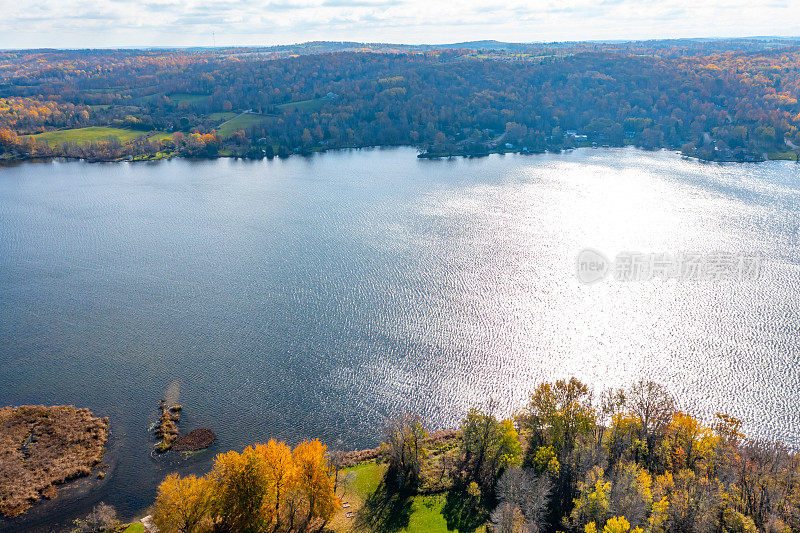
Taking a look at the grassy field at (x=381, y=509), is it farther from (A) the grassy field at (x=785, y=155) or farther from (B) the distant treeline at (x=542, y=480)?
(A) the grassy field at (x=785, y=155)

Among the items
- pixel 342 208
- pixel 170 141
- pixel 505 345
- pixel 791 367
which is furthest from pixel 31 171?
pixel 791 367

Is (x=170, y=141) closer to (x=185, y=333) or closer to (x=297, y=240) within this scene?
(x=297, y=240)

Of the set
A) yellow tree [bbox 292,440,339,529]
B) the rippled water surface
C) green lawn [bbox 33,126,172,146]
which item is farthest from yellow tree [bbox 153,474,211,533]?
green lawn [bbox 33,126,172,146]

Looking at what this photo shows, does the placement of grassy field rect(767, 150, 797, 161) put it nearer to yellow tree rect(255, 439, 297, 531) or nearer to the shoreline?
the shoreline

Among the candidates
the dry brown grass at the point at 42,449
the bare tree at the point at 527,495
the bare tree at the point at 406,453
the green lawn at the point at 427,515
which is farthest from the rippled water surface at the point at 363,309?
the bare tree at the point at 527,495

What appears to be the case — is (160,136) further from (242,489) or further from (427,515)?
(427,515)

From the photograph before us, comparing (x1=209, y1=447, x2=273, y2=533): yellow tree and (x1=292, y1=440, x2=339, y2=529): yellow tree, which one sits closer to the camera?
(x1=209, y1=447, x2=273, y2=533): yellow tree
